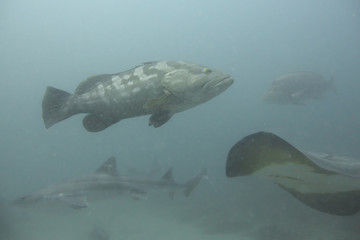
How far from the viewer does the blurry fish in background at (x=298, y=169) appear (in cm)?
243

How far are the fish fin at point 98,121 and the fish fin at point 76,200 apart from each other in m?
3.48

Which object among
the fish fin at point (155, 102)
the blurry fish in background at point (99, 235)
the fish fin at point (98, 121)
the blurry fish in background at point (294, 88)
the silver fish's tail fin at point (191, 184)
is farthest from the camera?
the blurry fish in background at point (99, 235)

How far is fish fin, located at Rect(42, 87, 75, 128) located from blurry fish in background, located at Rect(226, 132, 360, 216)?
3.06 meters

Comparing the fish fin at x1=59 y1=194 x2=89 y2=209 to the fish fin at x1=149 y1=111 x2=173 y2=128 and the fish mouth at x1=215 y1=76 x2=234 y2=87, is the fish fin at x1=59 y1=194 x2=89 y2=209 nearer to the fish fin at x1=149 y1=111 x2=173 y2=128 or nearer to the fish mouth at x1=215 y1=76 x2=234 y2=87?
the fish fin at x1=149 y1=111 x2=173 y2=128

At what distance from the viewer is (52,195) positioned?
7.91 m

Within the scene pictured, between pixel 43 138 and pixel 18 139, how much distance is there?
16938mm

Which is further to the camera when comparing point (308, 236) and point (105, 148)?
point (105, 148)

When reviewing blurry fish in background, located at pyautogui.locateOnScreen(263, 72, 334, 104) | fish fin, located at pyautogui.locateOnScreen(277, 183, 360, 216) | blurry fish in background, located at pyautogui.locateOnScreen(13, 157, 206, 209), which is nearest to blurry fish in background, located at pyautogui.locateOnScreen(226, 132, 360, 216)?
fish fin, located at pyautogui.locateOnScreen(277, 183, 360, 216)

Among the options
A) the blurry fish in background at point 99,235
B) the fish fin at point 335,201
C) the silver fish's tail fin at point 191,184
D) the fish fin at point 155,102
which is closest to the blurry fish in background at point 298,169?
the fish fin at point 335,201

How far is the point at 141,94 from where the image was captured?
12.7 feet

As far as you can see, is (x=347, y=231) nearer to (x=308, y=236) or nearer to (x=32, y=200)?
(x=308, y=236)

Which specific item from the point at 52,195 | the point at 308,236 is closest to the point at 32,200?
the point at 52,195

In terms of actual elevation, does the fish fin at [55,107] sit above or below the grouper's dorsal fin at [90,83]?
below

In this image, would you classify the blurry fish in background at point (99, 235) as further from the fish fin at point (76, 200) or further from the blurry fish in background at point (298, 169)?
the blurry fish in background at point (298, 169)
